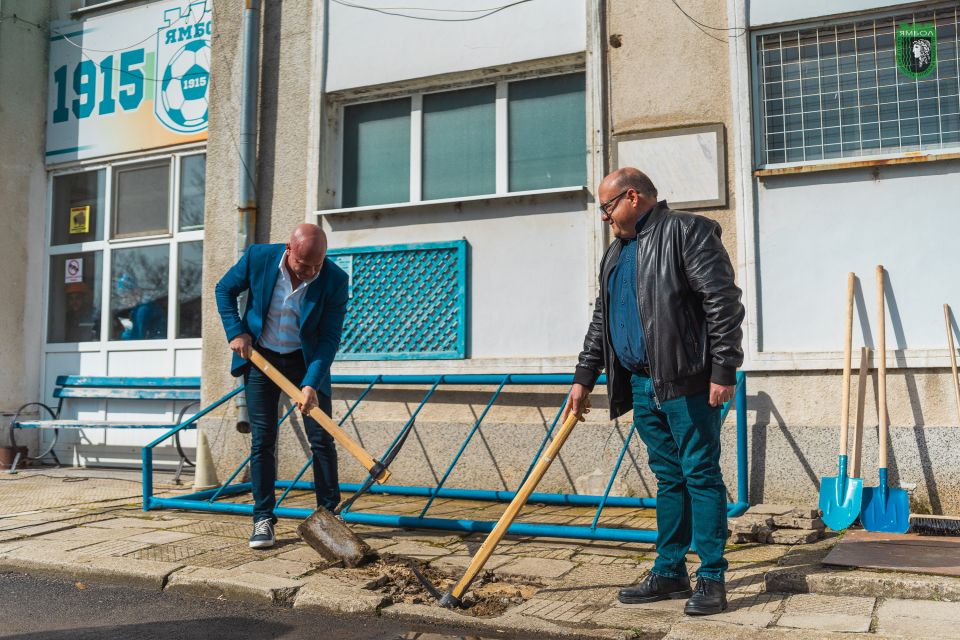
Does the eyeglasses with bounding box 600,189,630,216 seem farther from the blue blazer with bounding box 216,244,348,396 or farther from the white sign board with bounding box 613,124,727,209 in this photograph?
the white sign board with bounding box 613,124,727,209

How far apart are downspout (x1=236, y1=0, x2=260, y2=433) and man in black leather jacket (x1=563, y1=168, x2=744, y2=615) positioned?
4.03 m

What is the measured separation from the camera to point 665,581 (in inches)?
129

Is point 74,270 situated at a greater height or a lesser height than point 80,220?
lesser

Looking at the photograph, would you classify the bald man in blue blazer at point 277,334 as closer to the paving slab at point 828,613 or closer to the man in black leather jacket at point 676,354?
the man in black leather jacket at point 676,354

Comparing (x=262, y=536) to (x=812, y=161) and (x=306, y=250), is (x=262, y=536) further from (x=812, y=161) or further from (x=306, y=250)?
(x=812, y=161)

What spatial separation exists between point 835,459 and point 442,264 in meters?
3.07

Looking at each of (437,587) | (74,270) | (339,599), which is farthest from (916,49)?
(74,270)

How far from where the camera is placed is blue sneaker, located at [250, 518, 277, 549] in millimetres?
4223

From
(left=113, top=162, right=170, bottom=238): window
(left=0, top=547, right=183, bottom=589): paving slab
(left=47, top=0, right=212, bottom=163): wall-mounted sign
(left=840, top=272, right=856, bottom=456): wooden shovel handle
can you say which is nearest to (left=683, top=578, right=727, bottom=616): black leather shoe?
(left=840, top=272, right=856, bottom=456): wooden shovel handle

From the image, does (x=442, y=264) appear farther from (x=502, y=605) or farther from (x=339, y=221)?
(x=502, y=605)

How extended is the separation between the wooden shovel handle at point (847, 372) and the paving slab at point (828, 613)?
1.56 metres

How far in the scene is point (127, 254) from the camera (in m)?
8.27

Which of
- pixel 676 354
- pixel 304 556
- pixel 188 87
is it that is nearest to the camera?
pixel 676 354

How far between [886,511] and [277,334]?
11.6 feet
